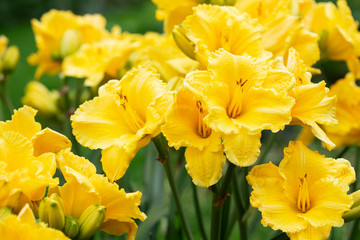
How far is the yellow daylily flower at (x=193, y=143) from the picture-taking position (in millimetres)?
505

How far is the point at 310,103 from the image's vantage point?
1.78 feet

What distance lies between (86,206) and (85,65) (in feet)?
1.39

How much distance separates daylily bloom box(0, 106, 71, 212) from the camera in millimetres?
470

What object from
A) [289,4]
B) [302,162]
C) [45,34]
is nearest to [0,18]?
[45,34]

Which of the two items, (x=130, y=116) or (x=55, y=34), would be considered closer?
(x=130, y=116)

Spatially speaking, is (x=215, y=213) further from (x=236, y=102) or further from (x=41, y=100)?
(x=41, y=100)

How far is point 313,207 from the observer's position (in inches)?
20.8

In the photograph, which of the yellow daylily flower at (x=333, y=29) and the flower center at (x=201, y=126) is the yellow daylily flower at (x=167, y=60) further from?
the yellow daylily flower at (x=333, y=29)

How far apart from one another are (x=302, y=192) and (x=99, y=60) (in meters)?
0.48

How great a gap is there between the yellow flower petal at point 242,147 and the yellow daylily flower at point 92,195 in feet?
0.37

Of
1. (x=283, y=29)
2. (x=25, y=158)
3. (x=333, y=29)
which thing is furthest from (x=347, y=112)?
(x=25, y=158)

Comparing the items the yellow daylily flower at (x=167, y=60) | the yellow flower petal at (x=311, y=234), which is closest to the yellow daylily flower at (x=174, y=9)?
the yellow daylily flower at (x=167, y=60)

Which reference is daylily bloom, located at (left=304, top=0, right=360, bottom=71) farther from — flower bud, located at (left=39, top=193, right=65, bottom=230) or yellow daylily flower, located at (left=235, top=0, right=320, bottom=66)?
flower bud, located at (left=39, top=193, right=65, bottom=230)

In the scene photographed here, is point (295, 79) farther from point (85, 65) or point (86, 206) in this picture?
point (85, 65)
